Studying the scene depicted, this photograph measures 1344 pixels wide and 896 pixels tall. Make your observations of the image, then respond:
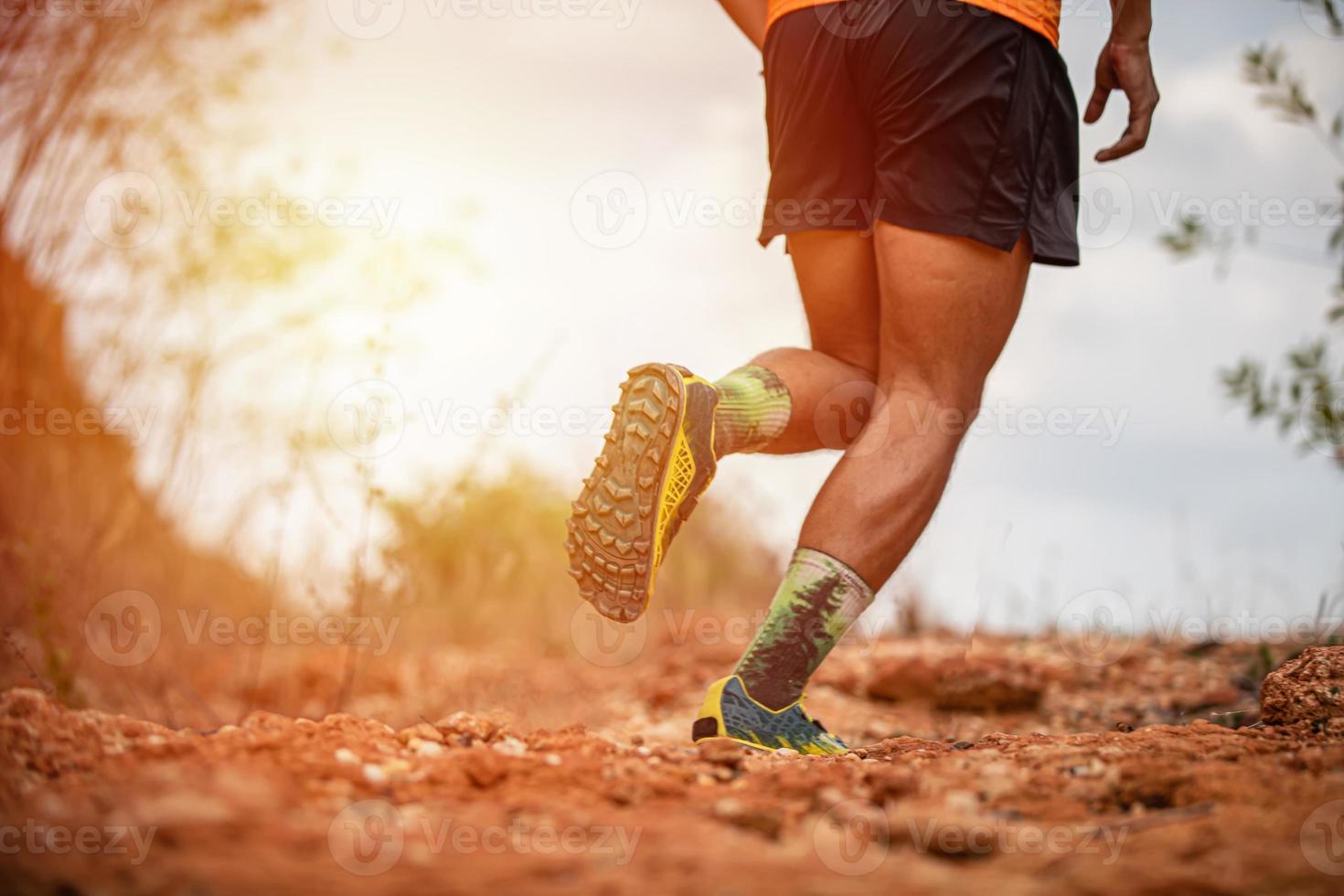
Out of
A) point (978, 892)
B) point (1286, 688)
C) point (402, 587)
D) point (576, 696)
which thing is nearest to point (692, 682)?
point (576, 696)

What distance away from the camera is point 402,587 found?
3.01m

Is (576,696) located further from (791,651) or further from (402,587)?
(791,651)

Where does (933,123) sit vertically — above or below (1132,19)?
below

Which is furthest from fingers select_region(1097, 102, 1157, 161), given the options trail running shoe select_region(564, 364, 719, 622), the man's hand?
trail running shoe select_region(564, 364, 719, 622)

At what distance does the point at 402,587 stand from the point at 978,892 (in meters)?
2.29

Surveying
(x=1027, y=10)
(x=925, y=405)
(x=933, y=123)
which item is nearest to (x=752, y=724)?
(x=925, y=405)

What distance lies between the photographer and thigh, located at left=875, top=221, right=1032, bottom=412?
6.66 feet

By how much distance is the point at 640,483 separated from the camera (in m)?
1.94

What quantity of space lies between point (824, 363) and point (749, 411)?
10.7 inches

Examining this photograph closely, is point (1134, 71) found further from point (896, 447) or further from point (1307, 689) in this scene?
point (1307, 689)

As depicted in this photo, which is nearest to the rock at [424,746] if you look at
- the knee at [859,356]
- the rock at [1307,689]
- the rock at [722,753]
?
the rock at [722,753]

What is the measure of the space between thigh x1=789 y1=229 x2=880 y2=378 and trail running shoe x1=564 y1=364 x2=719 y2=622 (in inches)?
16.2

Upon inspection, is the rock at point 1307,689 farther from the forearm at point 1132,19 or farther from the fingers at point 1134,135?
the forearm at point 1132,19

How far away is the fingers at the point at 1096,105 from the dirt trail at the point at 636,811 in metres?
1.35
